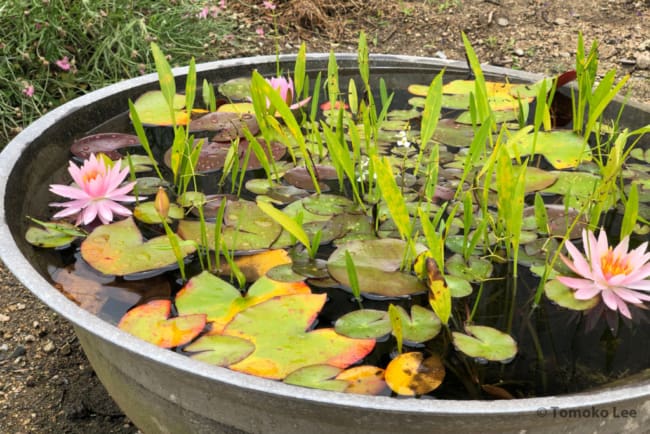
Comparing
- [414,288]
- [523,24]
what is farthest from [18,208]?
[523,24]

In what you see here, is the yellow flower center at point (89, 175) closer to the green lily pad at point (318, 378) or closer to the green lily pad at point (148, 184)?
the green lily pad at point (148, 184)

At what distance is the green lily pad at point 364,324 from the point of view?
2.75ft

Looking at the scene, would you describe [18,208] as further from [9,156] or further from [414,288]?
[414,288]

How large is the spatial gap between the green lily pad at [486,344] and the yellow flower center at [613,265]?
16 cm

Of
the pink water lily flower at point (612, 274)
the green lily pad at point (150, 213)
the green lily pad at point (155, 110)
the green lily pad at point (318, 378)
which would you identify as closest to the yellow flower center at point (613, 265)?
the pink water lily flower at point (612, 274)

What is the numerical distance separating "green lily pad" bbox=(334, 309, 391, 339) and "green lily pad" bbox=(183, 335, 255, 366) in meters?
0.12

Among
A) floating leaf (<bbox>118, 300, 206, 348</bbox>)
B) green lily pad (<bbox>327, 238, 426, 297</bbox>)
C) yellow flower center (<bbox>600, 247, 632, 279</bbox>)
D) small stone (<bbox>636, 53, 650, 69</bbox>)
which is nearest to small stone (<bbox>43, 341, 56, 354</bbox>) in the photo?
floating leaf (<bbox>118, 300, 206, 348</bbox>)

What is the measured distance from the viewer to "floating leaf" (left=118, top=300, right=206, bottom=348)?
2.77ft

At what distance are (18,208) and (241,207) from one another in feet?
1.12

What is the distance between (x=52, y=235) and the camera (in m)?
1.02

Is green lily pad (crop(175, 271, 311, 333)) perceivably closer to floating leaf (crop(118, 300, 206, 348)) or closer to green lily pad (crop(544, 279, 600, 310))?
floating leaf (crop(118, 300, 206, 348))

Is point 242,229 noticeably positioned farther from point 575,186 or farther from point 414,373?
point 575,186

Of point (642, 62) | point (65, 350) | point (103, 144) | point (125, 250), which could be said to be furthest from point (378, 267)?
point (642, 62)

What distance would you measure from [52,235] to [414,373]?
583mm
